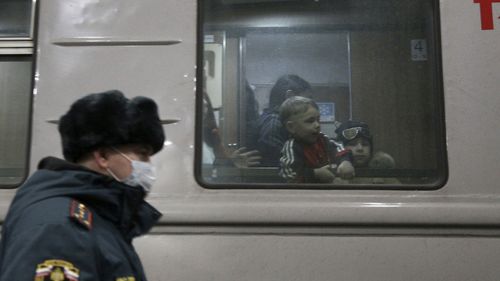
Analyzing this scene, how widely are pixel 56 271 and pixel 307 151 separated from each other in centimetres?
110

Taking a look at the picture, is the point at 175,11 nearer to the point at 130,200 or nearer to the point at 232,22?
the point at 232,22

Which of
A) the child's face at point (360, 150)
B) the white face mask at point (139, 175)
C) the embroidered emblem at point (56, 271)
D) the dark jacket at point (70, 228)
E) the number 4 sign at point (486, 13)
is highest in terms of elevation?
the number 4 sign at point (486, 13)

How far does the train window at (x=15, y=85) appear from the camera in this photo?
2.01m

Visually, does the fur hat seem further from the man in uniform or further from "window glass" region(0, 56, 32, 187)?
"window glass" region(0, 56, 32, 187)

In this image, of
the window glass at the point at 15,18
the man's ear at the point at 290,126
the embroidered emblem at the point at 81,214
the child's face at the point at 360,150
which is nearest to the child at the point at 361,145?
the child's face at the point at 360,150

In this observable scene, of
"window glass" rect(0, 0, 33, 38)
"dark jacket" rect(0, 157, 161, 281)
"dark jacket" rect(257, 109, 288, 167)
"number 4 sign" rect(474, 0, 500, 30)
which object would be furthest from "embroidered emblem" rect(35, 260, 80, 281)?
"number 4 sign" rect(474, 0, 500, 30)

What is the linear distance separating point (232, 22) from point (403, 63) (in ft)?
2.09

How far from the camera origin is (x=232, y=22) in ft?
6.67

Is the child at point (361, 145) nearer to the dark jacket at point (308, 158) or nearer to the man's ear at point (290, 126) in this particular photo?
the dark jacket at point (308, 158)

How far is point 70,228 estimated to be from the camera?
108 cm

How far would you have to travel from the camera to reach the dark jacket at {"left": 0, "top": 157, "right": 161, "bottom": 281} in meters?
1.05

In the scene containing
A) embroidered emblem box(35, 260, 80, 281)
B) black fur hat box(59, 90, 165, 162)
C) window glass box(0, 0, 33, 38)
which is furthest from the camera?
window glass box(0, 0, 33, 38)

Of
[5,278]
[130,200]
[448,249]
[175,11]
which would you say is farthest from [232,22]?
[5,278]

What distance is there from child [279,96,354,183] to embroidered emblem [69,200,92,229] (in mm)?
908
